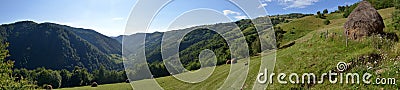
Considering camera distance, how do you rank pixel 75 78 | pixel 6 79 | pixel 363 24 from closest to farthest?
pixel 6 79, pixel 363 24, pixel 75 78

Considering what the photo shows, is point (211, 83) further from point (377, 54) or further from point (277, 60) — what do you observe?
point (377, 54)

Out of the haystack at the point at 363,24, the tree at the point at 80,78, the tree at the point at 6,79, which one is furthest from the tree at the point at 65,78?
the haystack at the point at 363,24

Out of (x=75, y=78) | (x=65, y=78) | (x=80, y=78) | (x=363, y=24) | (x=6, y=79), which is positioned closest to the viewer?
(x=6, y=79)

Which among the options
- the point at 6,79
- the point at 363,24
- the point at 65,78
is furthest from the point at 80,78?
the point at 363,24

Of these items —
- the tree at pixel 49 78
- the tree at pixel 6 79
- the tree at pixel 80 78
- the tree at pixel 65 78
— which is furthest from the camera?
the tree at pixel 65 78

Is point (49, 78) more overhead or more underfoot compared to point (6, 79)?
more underfoot

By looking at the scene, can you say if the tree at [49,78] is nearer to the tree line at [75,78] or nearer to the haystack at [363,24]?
the tree line at [75,78]

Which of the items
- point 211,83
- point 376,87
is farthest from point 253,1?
point 211,83

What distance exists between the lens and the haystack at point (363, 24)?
23.9 metres

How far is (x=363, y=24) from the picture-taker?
2441 cm

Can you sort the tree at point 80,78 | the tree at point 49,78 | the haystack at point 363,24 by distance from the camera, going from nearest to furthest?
the haystack at point 363,24 < the tree at point 80,78 < the tree at point 49,78

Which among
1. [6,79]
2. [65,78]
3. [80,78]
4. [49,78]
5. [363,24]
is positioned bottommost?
[65,78]

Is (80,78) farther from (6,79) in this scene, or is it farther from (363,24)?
(363,24)

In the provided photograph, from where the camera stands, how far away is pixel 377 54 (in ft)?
65.1
